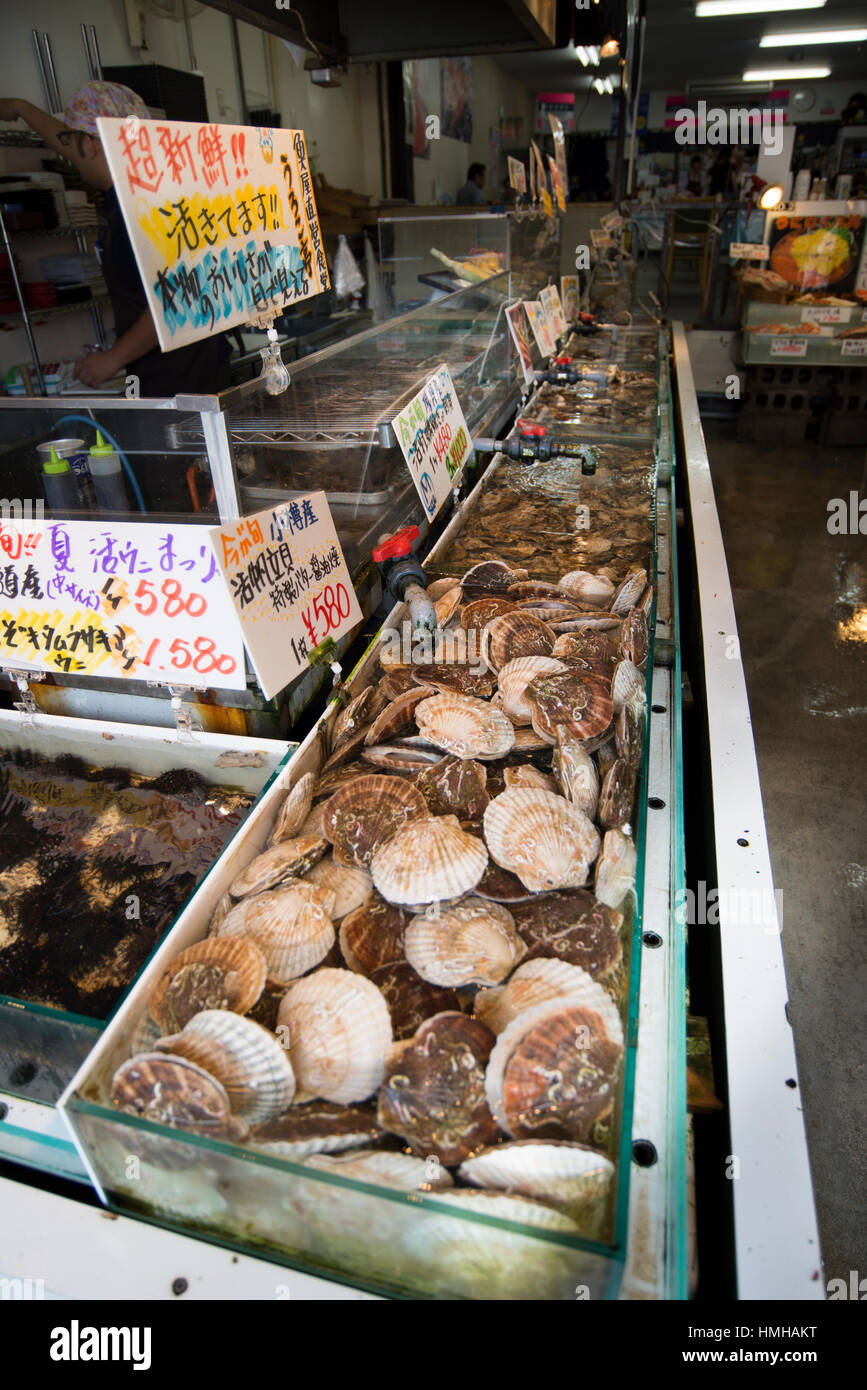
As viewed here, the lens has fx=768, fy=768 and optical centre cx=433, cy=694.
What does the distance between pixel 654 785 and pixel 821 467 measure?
606 centimetres

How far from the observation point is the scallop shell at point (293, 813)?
124cm

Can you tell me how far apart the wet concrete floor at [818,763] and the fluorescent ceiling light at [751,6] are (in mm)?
6713

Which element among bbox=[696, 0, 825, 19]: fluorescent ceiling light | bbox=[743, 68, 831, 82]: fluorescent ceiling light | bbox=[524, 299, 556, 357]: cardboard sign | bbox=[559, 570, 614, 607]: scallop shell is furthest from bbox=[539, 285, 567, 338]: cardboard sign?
bbox=[743, 68, 831, 82]: fluorescent ceiling light

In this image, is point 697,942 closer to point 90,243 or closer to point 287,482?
point 287,482

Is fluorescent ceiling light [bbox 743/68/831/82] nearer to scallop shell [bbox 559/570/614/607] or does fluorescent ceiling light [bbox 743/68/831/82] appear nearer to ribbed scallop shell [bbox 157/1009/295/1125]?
scallop shell [bbox 559/570/614/607]

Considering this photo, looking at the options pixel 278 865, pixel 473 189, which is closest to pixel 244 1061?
pixel 278 865

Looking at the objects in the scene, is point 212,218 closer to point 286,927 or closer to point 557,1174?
point 286,927

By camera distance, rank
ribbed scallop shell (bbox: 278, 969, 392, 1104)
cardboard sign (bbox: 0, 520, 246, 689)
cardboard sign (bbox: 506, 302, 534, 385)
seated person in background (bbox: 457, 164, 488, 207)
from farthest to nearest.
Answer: seated person in background (bbox: 457, 164, 488, 207), cardboard sign (bbox: 506, 302, 534, 385), cardboard sign (bbox: 0, 520, 246, 689), ribbed scallop shell (bbox: 278, 969, 392, 1104)

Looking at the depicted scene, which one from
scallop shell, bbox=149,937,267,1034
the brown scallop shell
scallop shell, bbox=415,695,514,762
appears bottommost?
the brown scallop shell

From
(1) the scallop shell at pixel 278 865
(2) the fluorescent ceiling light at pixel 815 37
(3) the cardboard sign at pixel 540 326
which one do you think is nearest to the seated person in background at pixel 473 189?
(2) the fluorescent ceiling light at pixel 815 37

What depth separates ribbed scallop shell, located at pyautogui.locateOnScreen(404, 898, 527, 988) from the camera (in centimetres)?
100

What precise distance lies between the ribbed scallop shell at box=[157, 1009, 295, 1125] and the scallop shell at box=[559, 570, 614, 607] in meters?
1.37

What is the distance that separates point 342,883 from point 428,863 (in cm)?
15
